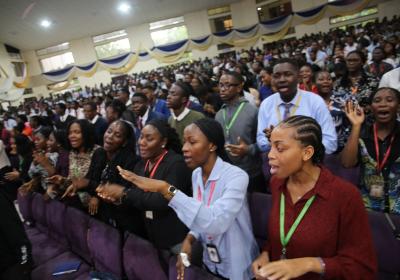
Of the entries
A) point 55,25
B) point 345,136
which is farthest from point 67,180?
point 55,25

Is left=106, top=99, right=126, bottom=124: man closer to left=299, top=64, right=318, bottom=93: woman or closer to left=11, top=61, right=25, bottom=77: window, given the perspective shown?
left=299, top=64, right=318, bottom=93: woman

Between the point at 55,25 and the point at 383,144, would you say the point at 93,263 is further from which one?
the point at 55,25

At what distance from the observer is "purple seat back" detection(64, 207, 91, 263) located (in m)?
2.61

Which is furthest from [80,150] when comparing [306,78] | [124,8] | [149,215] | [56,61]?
[56,61]

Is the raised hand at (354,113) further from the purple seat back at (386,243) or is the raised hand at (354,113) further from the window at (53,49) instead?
the window at (53,49)

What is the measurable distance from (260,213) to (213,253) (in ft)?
1.78

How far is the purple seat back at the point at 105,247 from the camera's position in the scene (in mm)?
2199

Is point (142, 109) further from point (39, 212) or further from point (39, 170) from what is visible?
point (39, 212)

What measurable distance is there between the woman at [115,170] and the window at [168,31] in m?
17.4

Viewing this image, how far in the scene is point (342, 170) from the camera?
2.06 m

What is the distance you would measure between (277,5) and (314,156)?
1837 cm

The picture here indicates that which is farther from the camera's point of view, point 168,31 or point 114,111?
point 168,31

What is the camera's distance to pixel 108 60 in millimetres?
16422

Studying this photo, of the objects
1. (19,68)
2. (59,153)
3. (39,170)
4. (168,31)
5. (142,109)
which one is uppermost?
(168,31)
